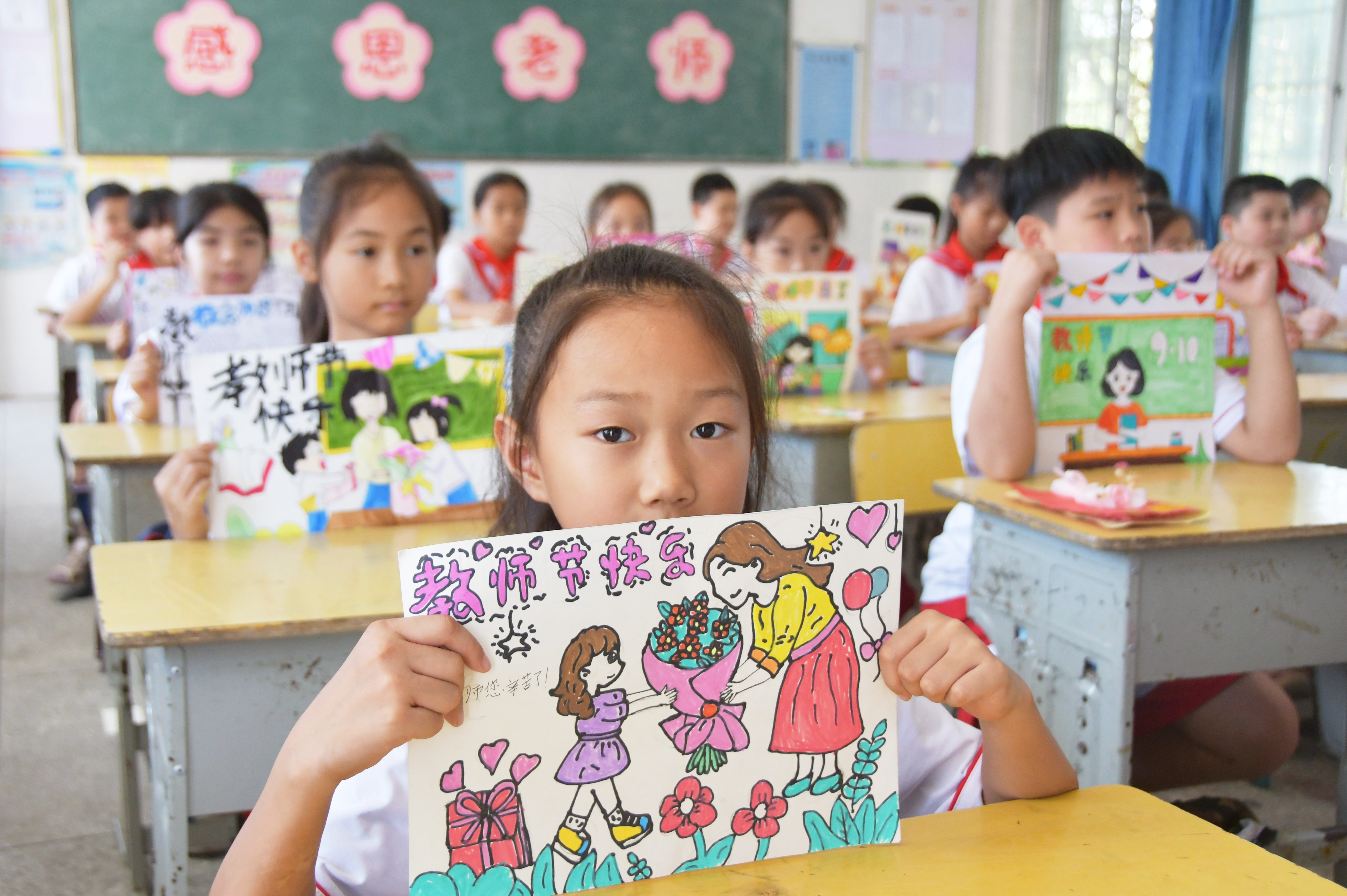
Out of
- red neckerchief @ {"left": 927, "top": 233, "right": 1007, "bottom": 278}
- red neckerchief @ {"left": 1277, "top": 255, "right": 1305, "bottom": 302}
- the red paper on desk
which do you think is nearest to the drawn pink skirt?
the red paper on desk

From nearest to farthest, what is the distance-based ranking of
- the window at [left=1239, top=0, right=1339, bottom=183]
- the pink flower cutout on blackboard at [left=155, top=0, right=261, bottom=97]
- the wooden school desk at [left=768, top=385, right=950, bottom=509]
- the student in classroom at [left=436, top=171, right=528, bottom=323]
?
1. the wooden school desk at [left=768, top=385, right=950, bottom=509]
2. the student in classroom at [left=436, top=171, right=528, bottom=323]
3. the window at [left=1239, top=0, right=1339, bottom=183]
4. the pink flower cutout on blackboard at [left=155, top=0, right=261, bottom=97]

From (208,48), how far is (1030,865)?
6.53 metres

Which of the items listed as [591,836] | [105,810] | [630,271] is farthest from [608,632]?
[105,810]

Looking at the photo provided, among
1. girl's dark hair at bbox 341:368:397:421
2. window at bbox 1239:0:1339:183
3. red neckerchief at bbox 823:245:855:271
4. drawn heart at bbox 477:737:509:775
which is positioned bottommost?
drawn heart at bbox 477:737:509:775

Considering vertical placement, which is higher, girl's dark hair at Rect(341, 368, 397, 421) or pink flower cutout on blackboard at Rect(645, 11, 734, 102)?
pink flower cutout on blackboard at Rect(645, 11, 734, 102)

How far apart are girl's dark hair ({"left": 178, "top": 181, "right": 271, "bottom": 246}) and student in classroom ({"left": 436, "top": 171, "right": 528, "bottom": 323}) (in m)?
1.56

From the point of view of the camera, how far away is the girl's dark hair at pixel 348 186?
6.76 feet

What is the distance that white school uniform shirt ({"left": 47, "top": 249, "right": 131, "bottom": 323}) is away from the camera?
441cm

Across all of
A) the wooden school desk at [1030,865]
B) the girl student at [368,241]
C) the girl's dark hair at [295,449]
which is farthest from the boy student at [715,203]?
the wooden school desk at [1030,865]

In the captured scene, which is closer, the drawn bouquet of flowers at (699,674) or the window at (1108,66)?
the drawn bouquet of flowers at (699,674)

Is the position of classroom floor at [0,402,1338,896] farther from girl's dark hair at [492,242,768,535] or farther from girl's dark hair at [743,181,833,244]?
girl's dark hair at [743,181,833,244]

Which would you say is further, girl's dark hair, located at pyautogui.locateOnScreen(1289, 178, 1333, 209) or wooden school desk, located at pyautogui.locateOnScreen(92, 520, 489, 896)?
girl's dark hair, located at pyautogui.locateOnScreen(1289, 178, 1333, 209)

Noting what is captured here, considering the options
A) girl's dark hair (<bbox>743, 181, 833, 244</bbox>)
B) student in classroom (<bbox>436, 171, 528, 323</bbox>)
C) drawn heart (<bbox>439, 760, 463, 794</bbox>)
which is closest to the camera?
drawn heart (<bbox>439, 760, 463, 794</bbox>)

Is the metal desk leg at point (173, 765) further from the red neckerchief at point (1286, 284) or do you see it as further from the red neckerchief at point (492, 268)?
the red neckerchief at point (1286, 284)
